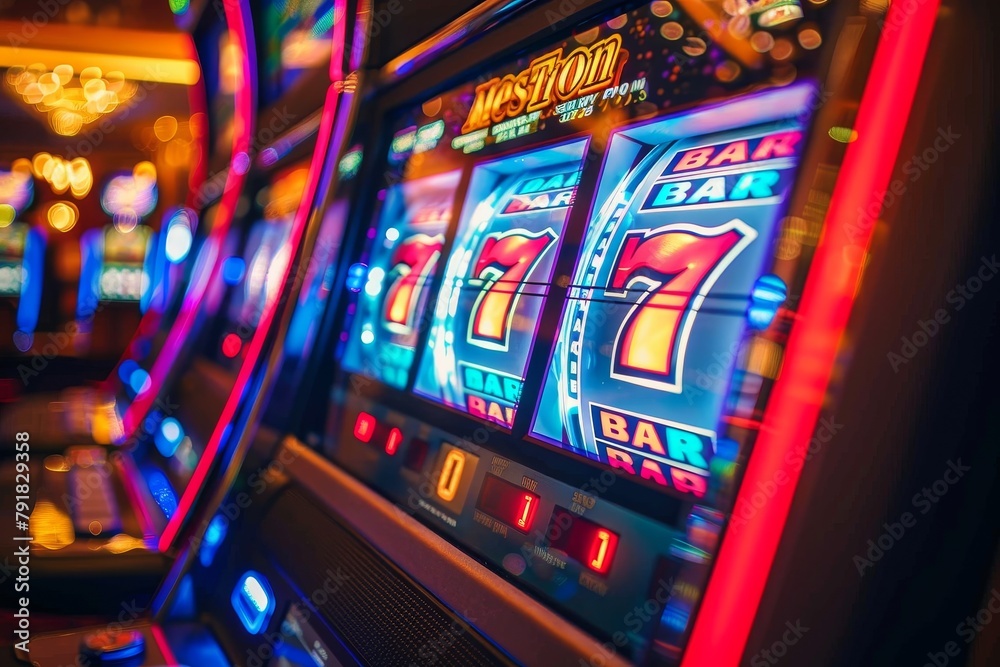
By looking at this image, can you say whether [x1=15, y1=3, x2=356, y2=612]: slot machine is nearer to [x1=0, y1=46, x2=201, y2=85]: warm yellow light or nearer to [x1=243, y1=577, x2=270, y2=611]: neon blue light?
[x1=243, y1=577, x2=270, y2=611]: neon blue light

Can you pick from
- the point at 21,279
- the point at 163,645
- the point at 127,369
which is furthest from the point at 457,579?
the point at 21,279

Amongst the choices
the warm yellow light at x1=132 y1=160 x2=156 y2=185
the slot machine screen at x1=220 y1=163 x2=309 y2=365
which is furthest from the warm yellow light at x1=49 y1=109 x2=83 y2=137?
Result: the slot machine screen at x1=220 y1=163 x2=309 y2=365

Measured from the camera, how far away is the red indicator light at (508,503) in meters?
1.15

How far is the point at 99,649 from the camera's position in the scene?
1.47 meters

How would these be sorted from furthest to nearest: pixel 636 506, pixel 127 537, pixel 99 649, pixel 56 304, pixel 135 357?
1. pixel 56 304
2. pixel 135 357
3. pixel 127 537
4. pixel 99 649
5. pixel 636 506

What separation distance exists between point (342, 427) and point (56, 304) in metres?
6.95

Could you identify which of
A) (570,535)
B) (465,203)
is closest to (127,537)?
(465,203)

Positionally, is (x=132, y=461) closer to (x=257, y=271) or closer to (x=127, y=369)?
(x=257, y=271)

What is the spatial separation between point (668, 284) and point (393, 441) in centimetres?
70

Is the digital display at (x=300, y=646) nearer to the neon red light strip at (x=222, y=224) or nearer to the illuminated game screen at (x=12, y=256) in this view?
the neon red light strip at (x=222, y=224)

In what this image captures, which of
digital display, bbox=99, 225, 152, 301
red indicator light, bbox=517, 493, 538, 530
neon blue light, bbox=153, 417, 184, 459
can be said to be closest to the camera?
red indicator light, bbox=517, 493, 538, 530

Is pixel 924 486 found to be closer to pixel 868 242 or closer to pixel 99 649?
pixel 868 242

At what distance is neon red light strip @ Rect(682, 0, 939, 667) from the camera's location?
70 centimetres

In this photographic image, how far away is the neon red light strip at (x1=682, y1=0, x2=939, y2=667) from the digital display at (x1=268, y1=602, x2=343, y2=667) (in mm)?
769
